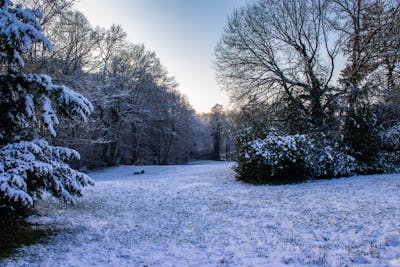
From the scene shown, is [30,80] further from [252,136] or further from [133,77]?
[133,77]

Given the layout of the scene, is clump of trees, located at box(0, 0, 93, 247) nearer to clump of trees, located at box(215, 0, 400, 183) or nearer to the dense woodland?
the dense woodland

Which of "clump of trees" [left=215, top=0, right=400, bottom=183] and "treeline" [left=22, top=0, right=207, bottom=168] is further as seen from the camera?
"treeline" [left=22, top=0, right=207, bottom=168]

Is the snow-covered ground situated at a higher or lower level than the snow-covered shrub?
lower

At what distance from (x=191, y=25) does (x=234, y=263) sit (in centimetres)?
1061

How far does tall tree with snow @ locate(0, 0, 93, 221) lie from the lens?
3723 mm

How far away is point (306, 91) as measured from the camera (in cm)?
1341

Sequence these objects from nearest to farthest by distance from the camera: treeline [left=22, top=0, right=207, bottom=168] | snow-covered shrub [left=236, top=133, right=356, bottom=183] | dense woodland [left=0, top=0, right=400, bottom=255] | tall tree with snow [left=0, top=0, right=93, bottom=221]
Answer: tall tree with snow [left=0, top=0, right=93, bottom=221] < dense woodland [left=0, top=0, right=400, bottom=255] < snow-covered shrub [left=236, top=133, right=356, bottom=183] < treeline [left=22, top=0, right=207, bottom=168]

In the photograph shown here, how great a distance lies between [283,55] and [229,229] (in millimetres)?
10799

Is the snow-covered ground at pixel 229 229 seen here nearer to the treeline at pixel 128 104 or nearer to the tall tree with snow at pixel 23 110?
the tall tree with snow at pixel 23 110

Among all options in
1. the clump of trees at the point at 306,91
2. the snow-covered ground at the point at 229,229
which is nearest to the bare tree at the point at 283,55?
the clump of trees at the point at 306,91

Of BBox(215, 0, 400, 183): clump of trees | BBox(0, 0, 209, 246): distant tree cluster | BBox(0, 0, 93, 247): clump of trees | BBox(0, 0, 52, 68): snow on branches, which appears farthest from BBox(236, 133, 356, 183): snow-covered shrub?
BBox(0, 0, 52, 68): snow on branches

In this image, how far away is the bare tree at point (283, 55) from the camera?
13039 mm

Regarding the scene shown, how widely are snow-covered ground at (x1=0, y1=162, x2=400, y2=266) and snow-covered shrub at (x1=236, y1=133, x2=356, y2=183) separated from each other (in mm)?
1695

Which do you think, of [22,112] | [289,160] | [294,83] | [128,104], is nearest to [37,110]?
[22,112]
